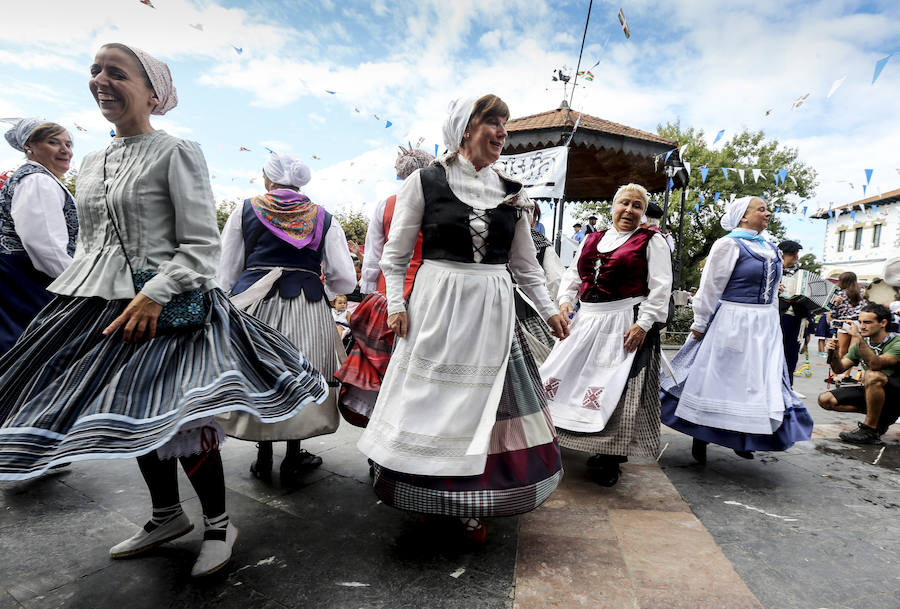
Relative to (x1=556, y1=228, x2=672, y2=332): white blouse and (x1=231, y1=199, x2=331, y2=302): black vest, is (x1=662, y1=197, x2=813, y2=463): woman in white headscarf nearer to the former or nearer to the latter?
(x1=556, y1=228, x2=672, y2=332): white blouse

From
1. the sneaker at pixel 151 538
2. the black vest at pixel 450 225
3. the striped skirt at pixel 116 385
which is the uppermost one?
the black vest at pixel 450 225

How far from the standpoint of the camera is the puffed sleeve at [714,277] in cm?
359

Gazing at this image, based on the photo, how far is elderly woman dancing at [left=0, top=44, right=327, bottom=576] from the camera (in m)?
1.59

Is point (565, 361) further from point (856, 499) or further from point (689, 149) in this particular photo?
point (689, 149)

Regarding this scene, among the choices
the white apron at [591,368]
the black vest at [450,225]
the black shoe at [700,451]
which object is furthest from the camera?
the black shoe at [700,451]

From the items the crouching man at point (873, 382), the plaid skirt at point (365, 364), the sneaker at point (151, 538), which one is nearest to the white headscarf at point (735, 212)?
the crouching man at point (873, 382)

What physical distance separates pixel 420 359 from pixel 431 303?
0.26 m

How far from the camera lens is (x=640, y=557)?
2.13m

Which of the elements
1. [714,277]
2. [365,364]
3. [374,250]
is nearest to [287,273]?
[374,250]

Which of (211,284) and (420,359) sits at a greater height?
(211,284)

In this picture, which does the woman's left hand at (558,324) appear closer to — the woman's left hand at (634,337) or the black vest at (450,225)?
the black vest at (450,225)

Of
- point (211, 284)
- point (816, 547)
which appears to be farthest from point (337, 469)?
point (816, 547)

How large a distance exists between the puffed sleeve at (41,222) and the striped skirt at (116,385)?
4.27 feet

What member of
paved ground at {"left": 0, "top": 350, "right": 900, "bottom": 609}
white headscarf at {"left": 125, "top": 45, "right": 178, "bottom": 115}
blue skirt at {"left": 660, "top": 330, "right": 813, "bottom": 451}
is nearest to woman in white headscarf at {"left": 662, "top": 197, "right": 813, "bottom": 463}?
blue skirt at {"left": 660, "top": 330, "right": 813, "bottom": 451}
